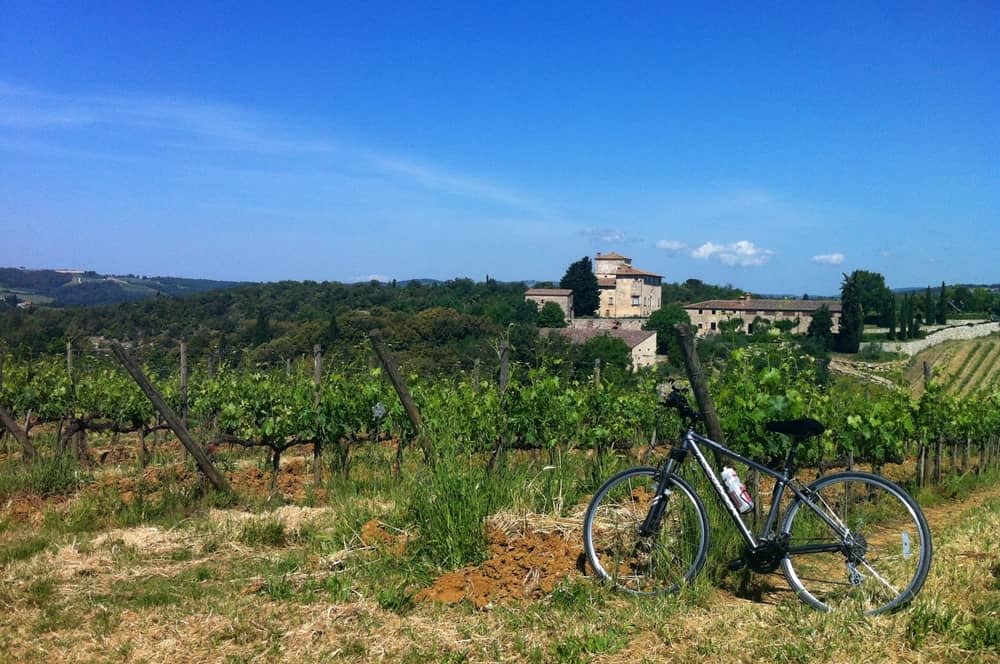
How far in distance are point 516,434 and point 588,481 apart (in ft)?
9.37

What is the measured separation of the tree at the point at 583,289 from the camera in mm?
97812

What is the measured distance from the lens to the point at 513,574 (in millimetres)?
3949

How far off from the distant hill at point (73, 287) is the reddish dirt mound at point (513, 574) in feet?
248

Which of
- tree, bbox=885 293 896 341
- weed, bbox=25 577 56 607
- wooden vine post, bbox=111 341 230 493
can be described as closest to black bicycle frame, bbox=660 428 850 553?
weed, bbox=25 577 56 607

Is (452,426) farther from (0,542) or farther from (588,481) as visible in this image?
(0,542)

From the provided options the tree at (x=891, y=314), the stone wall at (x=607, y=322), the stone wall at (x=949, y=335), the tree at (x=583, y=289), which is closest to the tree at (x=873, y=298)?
the tree at (x=891, y=314)

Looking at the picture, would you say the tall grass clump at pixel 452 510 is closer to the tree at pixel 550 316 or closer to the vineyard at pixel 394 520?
the vineyard at pixel 394 520

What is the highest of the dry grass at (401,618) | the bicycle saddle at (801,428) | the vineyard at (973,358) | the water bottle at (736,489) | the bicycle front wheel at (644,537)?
the bicycle saddle at (801,428)

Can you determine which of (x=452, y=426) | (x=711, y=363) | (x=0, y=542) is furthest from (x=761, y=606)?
(x=0, y=542)

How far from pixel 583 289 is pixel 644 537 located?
94.7m

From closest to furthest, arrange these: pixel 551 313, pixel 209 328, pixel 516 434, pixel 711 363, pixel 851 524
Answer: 1. pixel 851 524
2. pixel 711 363
3. pixel 516 434
4. pixel 209 328
5. pixel 551 313

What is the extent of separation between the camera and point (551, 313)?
78.6 meters

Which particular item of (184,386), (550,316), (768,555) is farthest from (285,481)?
(550,316)

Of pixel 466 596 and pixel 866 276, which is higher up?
pixel 866 276
